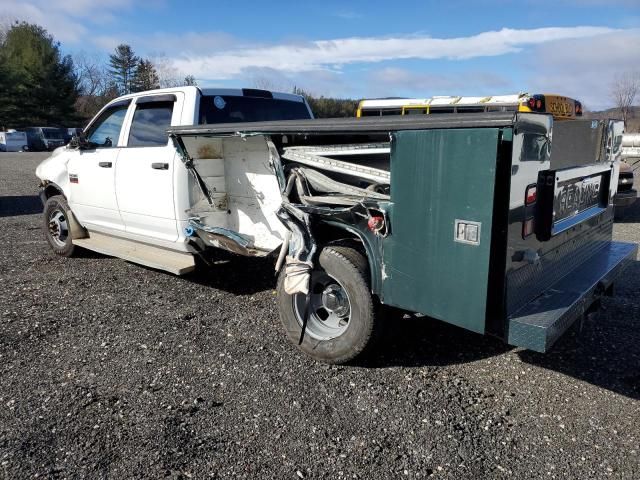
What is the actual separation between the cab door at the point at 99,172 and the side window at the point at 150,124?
0.87 feet

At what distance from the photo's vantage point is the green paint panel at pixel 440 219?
2.70 m

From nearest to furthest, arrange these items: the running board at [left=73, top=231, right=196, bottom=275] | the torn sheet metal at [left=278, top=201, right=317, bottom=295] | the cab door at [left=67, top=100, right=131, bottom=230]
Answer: the torn sheet metal at [left=278, top=201, right=317, bottom=295]
the running board at [left=73, top=231, right=196, bottom=275]
the cab door at [left=67, top=100, right=131, bottom=230]

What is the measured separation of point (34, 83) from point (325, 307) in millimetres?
53968

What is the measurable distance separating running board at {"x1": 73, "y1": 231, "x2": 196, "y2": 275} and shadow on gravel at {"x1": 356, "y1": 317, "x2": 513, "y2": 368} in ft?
7.08

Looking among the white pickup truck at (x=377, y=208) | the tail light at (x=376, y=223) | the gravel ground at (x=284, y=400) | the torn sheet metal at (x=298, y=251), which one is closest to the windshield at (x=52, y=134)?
the white pickup truck at (x=377, y=208)

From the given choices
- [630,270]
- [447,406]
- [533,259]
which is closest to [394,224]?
[533,259]

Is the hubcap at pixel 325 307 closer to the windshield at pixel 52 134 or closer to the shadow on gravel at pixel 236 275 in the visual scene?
the shadow on gravel at pixel 236 275

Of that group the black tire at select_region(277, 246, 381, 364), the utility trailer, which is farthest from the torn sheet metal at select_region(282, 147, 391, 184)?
the black tire at select_region(277, 246, 381, 364)

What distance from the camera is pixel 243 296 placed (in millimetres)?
5234

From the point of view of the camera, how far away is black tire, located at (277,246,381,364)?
3409 millimetres

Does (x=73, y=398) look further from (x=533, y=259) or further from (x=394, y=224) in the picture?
(x=533, y=259)

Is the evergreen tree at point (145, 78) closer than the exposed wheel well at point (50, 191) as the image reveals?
No

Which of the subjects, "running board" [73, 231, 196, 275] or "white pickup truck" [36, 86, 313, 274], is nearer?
"white pickup truck" [36, 86, 313, 274]

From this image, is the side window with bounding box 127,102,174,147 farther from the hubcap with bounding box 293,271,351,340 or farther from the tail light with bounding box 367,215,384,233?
the tail light with bounding box 367,215,384,233
